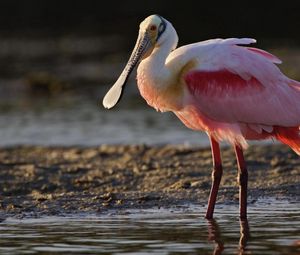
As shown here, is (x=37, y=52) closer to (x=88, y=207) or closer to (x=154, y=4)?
(x=154, y=4)

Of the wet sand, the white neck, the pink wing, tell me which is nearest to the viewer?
the white neck

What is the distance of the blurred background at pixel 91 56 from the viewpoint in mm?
18062

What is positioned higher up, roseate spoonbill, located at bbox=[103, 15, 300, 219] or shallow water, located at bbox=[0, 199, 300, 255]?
roseate spoonbill, located at bbox=[103, 15, 300, 219]

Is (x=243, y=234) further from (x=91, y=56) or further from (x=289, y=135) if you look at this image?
(x=91, y=56)

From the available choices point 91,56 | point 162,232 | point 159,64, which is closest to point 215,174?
point 159,64

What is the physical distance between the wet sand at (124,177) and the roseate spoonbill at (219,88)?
0.82m

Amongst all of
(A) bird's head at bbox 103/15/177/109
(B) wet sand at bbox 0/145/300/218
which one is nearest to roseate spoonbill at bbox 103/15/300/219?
(A) bird's head at bbox 103/15/177/109

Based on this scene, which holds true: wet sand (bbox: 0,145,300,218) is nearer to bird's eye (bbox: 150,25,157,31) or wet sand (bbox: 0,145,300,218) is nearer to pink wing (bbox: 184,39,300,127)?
pink wing (bbox: 184,39,300,127)

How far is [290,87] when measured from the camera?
1066 centimetres

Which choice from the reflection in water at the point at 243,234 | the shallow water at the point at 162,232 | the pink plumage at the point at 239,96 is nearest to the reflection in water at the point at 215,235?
the shallow water at the point at 162,232

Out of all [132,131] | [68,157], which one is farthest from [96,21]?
[68,157]

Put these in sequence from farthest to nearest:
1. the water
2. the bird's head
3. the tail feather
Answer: the water
the tail feather
the bird's head

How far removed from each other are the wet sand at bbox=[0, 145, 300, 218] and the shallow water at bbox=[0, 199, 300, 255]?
0.40m

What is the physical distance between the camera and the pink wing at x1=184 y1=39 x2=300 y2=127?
33.9 ft
